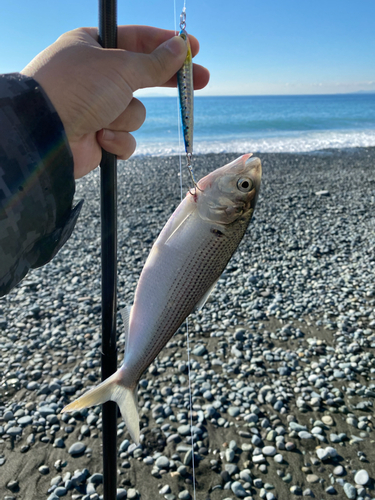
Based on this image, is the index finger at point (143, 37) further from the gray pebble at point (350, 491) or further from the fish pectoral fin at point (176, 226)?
the gray pebble at point (350, 491)

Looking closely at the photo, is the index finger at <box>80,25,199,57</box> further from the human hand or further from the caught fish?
the caught fish

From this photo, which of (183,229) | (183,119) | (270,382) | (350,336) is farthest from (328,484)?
(183,119)

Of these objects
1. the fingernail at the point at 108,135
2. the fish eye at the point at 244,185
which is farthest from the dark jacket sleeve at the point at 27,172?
the fish eye at the point at 244,185

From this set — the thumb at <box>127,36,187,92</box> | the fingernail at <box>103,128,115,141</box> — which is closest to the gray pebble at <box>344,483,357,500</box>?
the fingernail at <box>103,128,115,141</box>

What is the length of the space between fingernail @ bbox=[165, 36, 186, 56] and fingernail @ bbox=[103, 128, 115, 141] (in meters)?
0.50

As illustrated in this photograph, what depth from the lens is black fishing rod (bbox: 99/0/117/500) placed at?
1532 mm

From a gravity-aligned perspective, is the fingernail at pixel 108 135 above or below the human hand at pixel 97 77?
below

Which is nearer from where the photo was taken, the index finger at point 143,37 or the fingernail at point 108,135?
the fingernail at point 108,135

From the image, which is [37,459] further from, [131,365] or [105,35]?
[105,35]

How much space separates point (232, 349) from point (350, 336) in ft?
5.31

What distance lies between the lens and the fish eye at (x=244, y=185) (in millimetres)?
1738

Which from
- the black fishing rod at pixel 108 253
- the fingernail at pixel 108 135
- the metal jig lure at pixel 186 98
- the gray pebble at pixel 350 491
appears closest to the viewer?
the black fishing rod at pixel 108 253

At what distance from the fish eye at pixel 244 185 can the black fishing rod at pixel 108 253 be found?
21.9 inches

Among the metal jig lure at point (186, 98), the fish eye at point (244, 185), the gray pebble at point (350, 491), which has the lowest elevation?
the gray pebble at point (350, 491)
